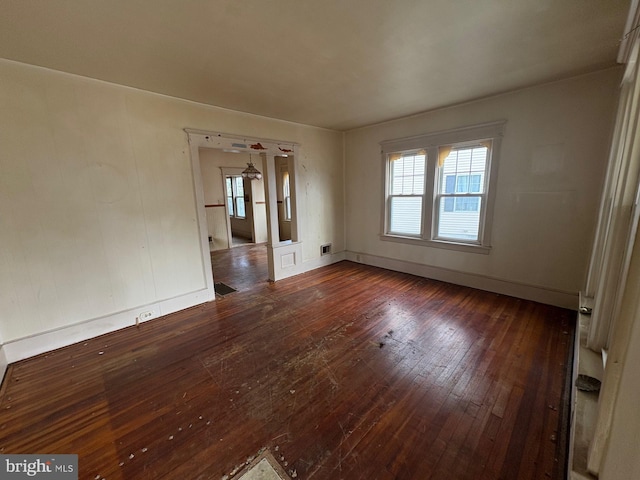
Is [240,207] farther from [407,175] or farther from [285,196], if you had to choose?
[407,175]

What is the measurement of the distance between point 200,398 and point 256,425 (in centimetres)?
54

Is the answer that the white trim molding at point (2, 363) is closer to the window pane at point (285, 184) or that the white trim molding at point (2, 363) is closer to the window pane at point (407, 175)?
the window pane at point (407, 175)

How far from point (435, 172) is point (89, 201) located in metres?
4.51

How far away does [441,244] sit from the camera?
4102 mm

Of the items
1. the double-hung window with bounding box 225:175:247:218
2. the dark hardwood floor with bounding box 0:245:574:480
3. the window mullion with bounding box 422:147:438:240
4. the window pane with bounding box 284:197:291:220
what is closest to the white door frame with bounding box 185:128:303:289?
the dark hardwood floor with bounding box 0:245:574:480

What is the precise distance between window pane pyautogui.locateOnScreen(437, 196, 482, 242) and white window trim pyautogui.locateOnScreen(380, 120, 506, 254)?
3.6 inches

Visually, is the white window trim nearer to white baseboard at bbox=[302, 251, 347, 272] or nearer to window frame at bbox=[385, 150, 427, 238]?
window frame at bbox=[385, 150, 427, 238]

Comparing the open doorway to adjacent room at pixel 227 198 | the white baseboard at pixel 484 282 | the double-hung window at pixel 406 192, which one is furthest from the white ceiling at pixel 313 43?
the open doorway to adjacent room at pixel 227 198

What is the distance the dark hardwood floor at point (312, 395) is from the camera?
4.75 feet

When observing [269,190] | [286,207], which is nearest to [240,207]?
[286,207]

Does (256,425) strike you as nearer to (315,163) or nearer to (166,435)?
(166,435)

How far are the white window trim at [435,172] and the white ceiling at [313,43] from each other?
58 cm

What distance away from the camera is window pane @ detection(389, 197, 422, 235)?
14.4ft

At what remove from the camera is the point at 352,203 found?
5.27m
